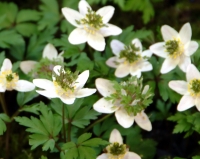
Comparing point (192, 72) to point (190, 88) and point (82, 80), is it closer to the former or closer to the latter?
point (190, 88)

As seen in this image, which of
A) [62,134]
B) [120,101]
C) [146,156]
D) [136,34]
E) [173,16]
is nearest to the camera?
[120,101]

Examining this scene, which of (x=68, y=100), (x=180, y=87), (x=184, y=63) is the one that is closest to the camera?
(x=68, y=100)

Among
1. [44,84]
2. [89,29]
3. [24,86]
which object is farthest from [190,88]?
[24,86]

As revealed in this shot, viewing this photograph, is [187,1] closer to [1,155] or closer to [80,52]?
[80,52]

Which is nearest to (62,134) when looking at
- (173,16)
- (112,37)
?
(112,37)

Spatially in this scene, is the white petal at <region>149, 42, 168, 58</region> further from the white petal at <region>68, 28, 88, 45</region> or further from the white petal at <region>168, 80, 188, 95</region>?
the white petal at <region>68, 28, 88, 45</region>

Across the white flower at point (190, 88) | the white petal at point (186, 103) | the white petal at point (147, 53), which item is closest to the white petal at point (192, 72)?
the white flower at point (190, 88)
